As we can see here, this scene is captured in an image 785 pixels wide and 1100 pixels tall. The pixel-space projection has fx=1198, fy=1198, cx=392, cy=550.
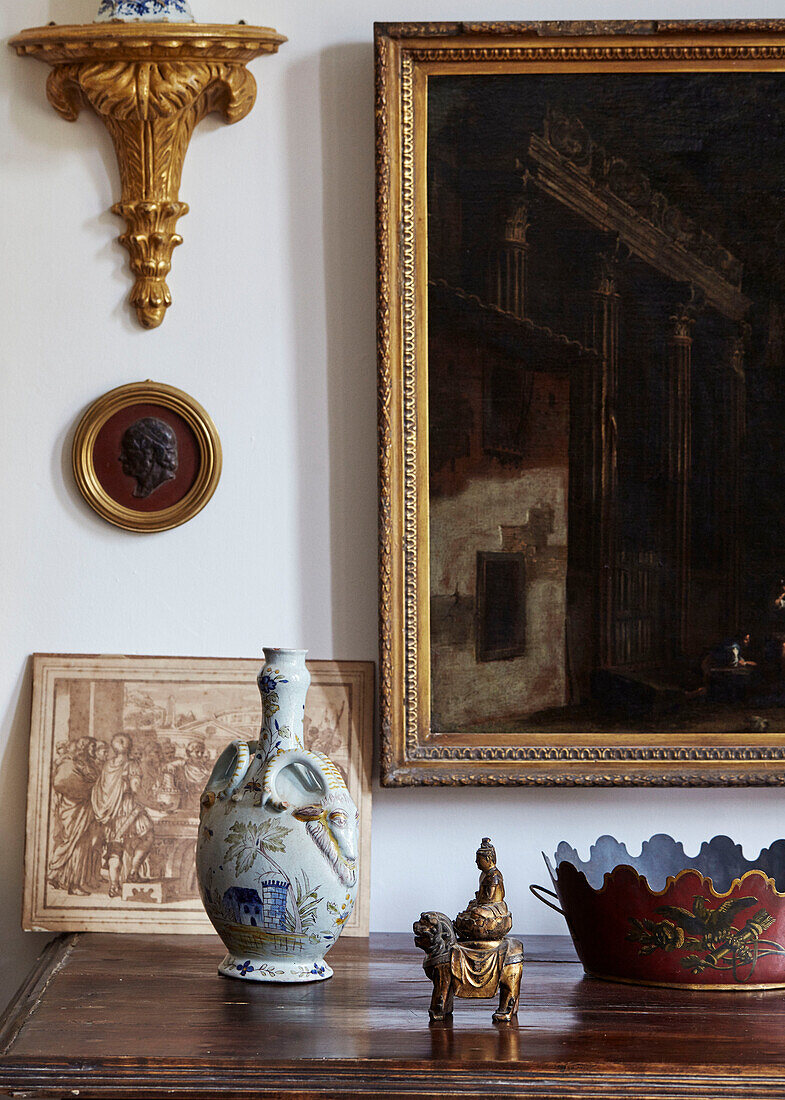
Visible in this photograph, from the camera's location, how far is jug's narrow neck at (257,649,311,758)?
167cm

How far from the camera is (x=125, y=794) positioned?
2.02 meters

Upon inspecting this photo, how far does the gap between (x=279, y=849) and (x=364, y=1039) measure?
283 mm

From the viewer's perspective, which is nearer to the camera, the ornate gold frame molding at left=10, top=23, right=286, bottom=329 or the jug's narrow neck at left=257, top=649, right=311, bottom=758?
the jug's narrow neck at left=257, top=649, right=311, bottom=758

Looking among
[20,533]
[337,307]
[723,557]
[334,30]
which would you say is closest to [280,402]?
[337,307]

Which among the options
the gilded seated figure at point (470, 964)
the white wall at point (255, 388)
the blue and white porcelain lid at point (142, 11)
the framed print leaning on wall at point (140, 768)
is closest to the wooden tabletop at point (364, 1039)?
the gilded seated figure at point (470, 964)

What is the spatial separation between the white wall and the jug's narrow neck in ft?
1.25

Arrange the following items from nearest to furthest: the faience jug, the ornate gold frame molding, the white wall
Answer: the faience jug, the ornate gold frame molding, the white wall

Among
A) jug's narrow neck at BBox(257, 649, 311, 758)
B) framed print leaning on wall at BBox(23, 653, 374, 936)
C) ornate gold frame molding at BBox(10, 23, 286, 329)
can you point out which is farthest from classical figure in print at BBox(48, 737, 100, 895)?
ornate gold frame molding at BBox(10, 23, 286, 329)

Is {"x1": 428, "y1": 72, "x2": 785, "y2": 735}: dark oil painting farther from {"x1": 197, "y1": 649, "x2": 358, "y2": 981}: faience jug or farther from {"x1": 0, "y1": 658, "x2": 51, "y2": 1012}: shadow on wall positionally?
{"x1": 0, "y1": 658, "x2": 51, "y2": 1012}: shadow on wall

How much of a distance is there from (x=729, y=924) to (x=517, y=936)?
0.50 m

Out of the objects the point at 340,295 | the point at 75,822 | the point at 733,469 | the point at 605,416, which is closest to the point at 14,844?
the point at 75,822

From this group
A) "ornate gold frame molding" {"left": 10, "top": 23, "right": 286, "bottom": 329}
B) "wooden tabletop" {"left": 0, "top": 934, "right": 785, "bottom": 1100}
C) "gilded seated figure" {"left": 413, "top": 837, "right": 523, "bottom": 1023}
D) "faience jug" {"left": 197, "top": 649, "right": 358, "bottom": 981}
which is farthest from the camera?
"ornate gold frame molding" {"left": 10, "top": 23, "right": 286, "bottom": 329}

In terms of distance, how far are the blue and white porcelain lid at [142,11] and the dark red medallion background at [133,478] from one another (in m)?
0.63

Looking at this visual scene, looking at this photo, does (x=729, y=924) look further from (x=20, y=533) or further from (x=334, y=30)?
(x=334, y=30)
